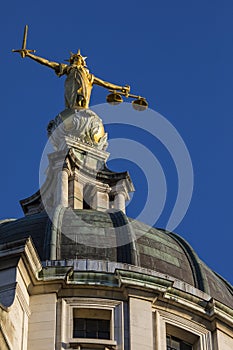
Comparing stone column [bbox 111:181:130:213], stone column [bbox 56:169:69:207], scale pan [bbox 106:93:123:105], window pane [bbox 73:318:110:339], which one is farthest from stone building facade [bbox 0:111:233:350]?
scale pan [bbox 106:93:123:105]

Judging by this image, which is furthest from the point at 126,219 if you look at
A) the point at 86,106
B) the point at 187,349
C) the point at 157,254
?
the point at 86,106

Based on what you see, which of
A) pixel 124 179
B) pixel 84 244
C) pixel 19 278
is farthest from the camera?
pixel 124 179

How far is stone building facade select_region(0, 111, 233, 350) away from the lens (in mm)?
61094

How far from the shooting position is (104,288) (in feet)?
208

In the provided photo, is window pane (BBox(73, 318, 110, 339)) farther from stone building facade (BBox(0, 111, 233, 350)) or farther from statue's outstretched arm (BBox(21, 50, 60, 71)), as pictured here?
statue's outstretched arm (BBox(21, 50, 60, 71))

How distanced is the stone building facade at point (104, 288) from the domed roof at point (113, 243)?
1.5 inches

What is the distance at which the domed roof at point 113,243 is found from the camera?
65.4 meters

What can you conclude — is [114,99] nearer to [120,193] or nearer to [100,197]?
[120,193]

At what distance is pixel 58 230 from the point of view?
66375 mm

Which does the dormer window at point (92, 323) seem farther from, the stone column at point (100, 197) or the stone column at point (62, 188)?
the stone column at point (100, 197)

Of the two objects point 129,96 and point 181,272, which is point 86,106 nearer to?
point 129,96

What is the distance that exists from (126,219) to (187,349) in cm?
675

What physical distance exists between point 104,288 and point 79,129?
56.8 feet

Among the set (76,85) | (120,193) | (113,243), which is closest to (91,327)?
(113,243)
